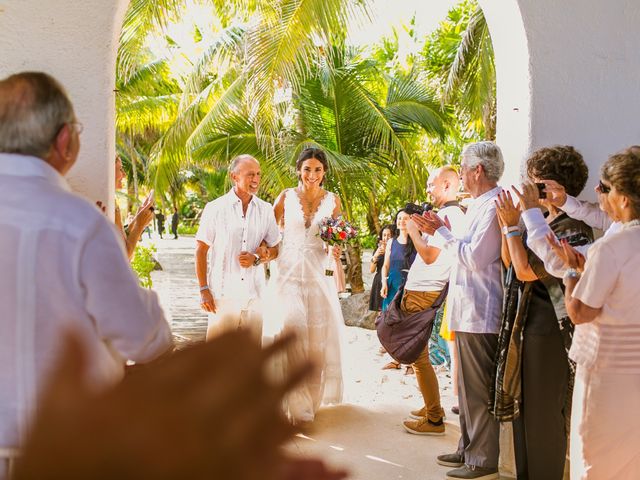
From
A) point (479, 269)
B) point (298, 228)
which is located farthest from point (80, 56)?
point (298, 228)

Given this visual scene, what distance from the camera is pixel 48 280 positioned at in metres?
1.85

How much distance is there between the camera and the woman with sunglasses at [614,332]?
3.19 meters

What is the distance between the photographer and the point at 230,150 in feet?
53.4

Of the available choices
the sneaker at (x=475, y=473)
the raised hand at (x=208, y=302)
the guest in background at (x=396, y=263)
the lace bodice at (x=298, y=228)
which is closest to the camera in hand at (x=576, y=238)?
the sneaker at (x=475, y=473)

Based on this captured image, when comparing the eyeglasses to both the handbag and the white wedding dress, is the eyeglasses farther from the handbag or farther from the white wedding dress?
the white wedding dress

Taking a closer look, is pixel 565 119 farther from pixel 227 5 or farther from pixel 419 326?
pixel 227 5

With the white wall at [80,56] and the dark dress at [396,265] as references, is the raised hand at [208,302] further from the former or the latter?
the dark dress at [396,265]

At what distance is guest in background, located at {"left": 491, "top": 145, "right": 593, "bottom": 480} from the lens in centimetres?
416

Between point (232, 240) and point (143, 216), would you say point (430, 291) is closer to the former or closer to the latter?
point (232, 240)

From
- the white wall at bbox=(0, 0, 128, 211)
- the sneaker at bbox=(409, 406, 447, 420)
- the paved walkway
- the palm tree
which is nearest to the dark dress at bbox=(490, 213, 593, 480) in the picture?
the paved walkway

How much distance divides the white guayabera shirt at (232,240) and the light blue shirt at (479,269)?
2.20 m

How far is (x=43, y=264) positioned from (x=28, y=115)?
1.34ft

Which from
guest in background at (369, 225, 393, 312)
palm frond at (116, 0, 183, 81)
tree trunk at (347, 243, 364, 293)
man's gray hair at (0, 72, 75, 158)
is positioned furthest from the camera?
tree trunk at (347, 243, 364, 293)

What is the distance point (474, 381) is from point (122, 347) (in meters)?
3.28
